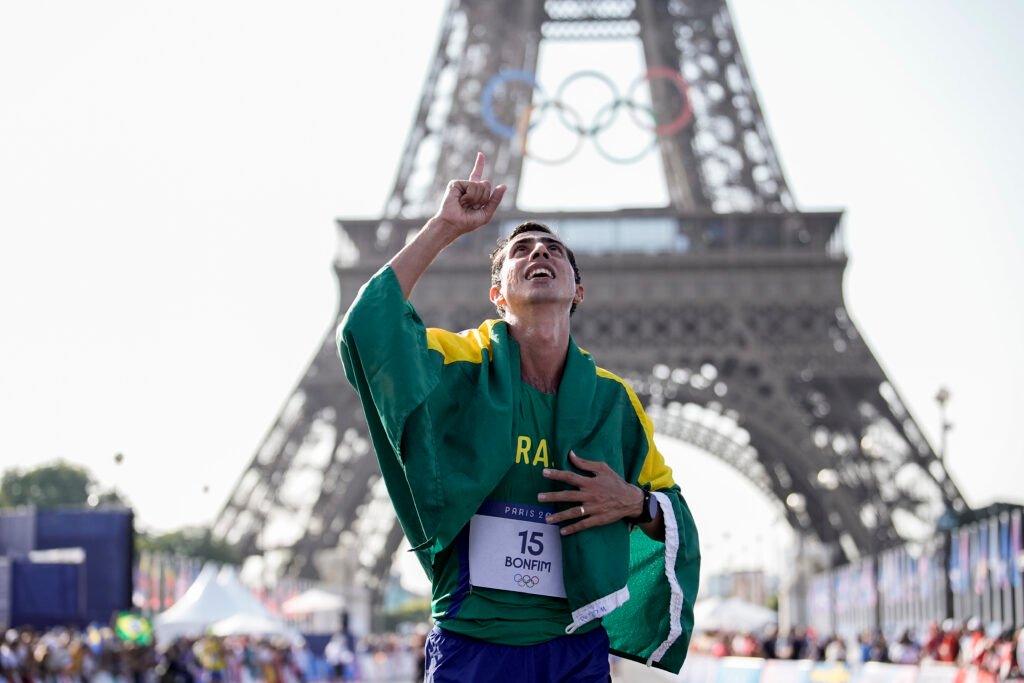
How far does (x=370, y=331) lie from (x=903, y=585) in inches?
1143

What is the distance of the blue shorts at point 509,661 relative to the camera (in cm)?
386

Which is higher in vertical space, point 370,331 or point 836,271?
point 836,271

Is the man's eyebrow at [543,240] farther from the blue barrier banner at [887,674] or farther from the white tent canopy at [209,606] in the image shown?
the white tent canopy at [209,606]

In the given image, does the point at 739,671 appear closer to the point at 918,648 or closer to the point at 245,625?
the point at 918,648

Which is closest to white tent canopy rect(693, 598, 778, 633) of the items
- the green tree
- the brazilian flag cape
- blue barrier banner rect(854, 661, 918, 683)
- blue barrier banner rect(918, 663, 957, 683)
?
blue barrier banner rect(854, 661, 918, 683)

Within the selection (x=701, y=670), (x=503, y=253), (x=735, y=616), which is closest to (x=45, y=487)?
(x=735, y=616)

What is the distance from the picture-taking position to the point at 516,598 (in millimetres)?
3957

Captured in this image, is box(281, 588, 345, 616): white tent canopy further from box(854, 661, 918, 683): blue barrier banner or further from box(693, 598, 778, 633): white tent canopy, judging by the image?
box(854, 661, 918, 683): blue barrier banner

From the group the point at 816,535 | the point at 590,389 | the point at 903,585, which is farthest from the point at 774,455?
the point at 590,389

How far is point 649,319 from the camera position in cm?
4259

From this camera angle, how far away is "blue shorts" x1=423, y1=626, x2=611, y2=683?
3855 millimetres

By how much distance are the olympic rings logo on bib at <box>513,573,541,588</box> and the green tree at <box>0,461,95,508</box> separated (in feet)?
228

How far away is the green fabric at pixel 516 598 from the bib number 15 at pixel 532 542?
80mm

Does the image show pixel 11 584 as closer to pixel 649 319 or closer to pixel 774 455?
pixel 649 319
